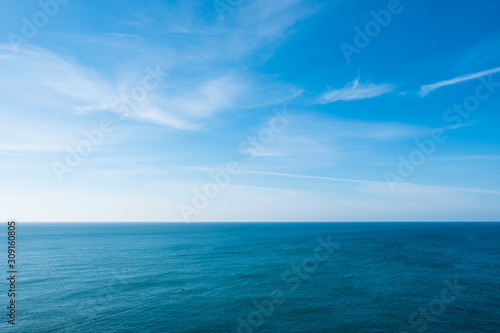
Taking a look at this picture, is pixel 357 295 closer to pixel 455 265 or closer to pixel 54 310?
pixel 455 265

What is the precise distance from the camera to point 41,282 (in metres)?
56.7

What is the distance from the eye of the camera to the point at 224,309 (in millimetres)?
42531

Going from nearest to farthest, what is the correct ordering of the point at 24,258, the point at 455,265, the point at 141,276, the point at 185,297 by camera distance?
the point at 185,297, the point at 141,276, the point at 455,265, the point at 24,258

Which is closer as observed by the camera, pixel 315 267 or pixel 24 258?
pixel 315 267

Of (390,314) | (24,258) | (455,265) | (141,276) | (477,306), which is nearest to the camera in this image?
(390,314)

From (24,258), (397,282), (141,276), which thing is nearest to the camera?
(397,282)

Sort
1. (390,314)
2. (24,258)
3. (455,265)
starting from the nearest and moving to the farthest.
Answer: (390,314) → (455,265) → (24,258)

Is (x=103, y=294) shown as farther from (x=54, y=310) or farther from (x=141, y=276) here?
(x=141, y=276)

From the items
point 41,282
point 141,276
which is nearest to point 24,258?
point 41,282

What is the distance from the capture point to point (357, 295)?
48.0 metres

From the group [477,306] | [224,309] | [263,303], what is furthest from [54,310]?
[477,306]

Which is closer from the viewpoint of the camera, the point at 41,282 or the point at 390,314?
the point at 390,314

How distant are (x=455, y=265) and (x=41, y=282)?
104 metres

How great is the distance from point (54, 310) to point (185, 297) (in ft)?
66.4
